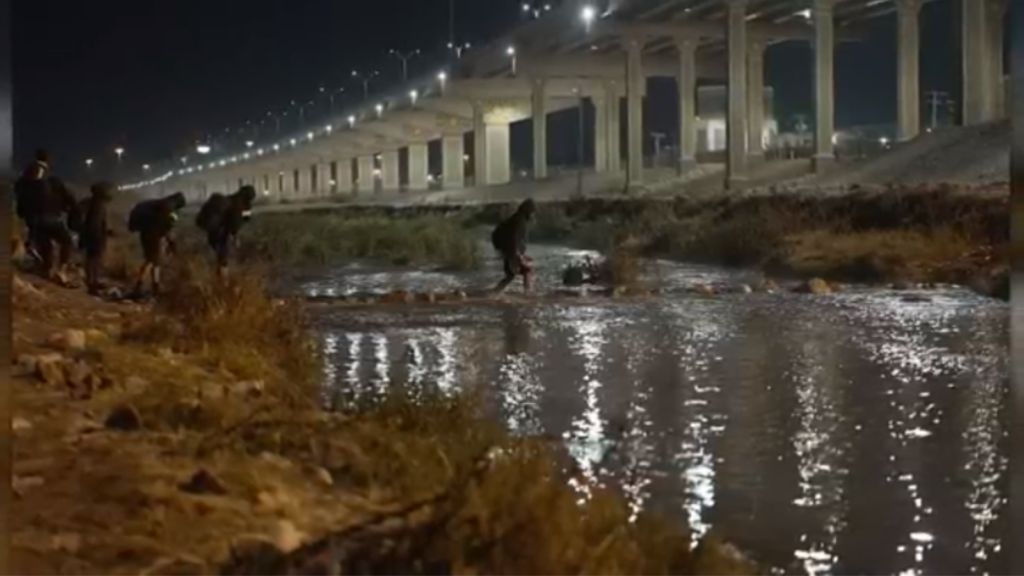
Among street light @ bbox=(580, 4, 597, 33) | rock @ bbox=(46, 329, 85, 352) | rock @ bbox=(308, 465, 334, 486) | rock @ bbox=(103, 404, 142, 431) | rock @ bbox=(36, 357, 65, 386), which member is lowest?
rock @ bbox=(308, 465, 334, 486)

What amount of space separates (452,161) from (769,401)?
343ft

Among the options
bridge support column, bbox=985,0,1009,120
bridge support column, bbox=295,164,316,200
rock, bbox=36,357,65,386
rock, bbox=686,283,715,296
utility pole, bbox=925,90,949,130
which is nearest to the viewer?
rock, bbox=36,357,65,386

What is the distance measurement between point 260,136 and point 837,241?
4999 inches

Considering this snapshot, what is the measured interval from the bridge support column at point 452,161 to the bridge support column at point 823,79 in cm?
4734

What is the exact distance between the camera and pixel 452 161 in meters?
118

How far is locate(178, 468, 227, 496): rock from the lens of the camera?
8.27m

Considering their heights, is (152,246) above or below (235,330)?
above

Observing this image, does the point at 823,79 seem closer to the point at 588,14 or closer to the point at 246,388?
the point at 588,14

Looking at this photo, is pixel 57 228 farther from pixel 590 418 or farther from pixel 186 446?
pixel 186 446

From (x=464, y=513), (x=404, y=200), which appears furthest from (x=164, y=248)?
(x=404, y=200)

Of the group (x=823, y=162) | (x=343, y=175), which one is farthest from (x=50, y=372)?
(x=343, y=175)

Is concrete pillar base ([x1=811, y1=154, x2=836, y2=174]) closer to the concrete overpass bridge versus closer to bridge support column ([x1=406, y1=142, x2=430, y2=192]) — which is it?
the concrete overpass bridge

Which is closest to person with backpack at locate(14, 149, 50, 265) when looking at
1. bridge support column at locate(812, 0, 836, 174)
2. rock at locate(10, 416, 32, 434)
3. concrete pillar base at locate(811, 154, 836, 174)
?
rock at locate(10, 416, 32, 434)

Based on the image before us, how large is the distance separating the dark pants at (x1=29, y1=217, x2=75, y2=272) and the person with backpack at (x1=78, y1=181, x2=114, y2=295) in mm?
437
